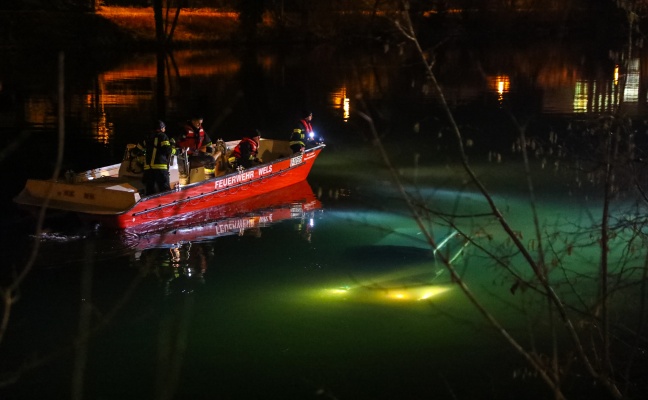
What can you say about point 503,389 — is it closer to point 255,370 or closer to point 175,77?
point 255,370

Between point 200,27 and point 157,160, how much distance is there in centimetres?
4279

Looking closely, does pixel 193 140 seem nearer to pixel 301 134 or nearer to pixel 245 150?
pixel 245 150

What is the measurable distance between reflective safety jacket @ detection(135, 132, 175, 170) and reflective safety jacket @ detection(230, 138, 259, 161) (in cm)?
229

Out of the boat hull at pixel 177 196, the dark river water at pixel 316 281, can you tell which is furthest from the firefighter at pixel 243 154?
the dark river water at pixel 316 281

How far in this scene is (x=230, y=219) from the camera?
1558 centimetres

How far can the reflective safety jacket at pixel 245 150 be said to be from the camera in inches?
649

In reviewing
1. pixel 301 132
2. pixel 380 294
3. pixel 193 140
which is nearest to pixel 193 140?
pixel 193 140

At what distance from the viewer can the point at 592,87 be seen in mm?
35312

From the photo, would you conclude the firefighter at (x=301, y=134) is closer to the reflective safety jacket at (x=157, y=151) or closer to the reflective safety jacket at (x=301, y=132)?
the reflective safety jacket at (x=301, y=132)

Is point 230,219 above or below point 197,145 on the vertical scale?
below

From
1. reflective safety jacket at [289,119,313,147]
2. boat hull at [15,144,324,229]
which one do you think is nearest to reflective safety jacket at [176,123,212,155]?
boat hull at [15,144,324,229]

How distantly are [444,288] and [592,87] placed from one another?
25.7m

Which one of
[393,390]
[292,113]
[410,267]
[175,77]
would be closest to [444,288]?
[410,267]

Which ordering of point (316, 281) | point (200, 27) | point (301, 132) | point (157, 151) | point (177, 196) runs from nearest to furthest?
point (316, 281) → point (157, 151) → point (177, 196) → point (301, 132) → point (200, 27)
